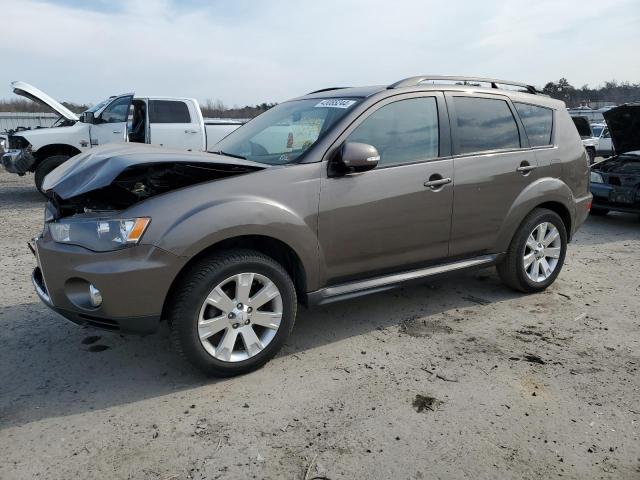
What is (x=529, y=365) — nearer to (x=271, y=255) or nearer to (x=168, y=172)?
Result: (x=271, y=255)

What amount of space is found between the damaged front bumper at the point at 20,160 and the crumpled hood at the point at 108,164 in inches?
279

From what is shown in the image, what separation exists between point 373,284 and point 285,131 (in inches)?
54.2

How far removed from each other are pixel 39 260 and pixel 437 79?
316 centimetres

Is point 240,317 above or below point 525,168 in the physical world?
below

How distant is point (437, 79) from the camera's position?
4.16 m

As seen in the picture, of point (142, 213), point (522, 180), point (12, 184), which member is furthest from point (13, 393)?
point (12, 184)

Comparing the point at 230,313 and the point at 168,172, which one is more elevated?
the point at 168,172

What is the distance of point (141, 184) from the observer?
120 inches

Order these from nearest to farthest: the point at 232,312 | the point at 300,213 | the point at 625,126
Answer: the point at 232,312 → the point at 300,213 → the point at 625,126

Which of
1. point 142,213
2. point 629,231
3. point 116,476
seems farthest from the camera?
point 629,231

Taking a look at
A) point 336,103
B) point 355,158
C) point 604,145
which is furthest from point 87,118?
point 604,145

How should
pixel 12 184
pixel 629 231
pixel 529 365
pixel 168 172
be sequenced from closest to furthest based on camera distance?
pixel 168 172
pixel 529 365
pixel 629 231
pixel 12 184

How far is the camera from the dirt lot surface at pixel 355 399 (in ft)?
8.08

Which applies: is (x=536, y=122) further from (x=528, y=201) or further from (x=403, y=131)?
(x=403, y=131)
